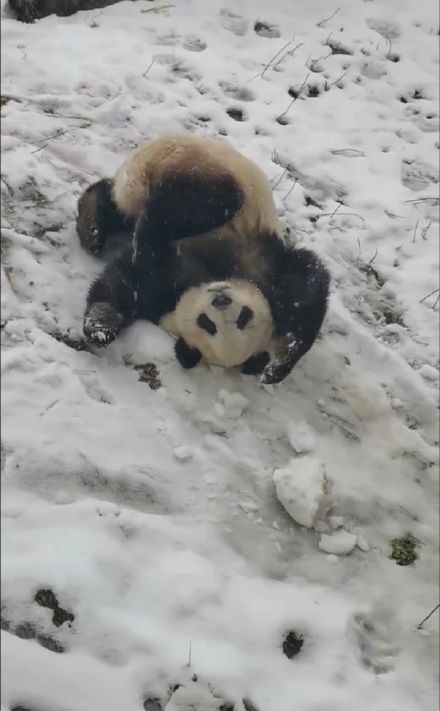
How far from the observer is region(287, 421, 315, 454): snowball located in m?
3.74

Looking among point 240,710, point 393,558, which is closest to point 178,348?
point 393,558

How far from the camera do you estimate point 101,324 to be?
12.0 feet

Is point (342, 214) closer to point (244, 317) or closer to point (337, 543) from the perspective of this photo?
point (244, 317)

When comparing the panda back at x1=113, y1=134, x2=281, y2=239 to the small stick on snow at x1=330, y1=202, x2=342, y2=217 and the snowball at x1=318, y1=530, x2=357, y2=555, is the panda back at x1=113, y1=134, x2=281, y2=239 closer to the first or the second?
the small stick on snow at x1=330, y1=202, x2=342, y2=217

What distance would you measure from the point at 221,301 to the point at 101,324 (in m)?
0.62

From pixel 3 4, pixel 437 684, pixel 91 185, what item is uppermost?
pixel 3 4

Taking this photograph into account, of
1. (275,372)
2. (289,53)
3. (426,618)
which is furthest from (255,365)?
(289,53)

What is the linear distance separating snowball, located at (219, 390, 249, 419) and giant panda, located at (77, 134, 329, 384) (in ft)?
0.58

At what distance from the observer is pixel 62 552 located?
9.08 feet

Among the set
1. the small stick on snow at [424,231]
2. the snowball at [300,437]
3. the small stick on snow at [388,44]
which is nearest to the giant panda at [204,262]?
the snowball at [300,437]

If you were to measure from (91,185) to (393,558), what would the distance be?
2.61 m

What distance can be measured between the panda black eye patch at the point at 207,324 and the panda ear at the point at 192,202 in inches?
23.1

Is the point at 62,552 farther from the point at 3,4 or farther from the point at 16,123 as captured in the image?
the point at 3,4

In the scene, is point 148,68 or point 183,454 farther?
point 148,68
